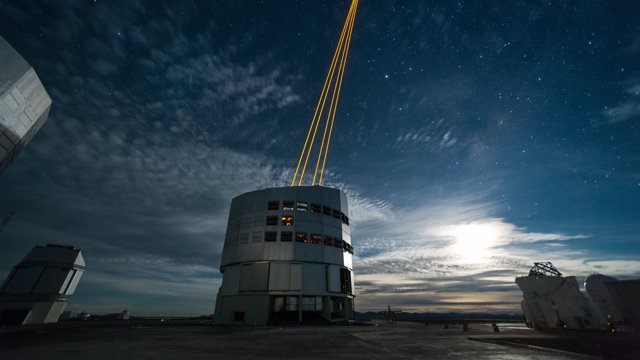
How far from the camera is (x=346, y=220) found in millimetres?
53469

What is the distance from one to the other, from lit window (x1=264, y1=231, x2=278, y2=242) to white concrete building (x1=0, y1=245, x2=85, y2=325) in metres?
33.0

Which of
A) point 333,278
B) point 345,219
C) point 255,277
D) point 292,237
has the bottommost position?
point 255,277

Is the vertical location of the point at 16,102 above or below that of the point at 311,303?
above

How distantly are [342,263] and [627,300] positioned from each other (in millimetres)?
35606

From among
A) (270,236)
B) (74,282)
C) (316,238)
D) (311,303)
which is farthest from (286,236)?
(74,282)

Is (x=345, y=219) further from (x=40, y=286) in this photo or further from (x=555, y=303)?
(x=40, y=286)

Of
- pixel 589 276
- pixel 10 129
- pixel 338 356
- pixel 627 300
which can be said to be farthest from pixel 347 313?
pixel 10 129

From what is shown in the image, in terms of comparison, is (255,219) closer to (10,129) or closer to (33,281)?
(10,129)

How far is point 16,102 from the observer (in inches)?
829

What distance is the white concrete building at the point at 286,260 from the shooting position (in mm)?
41812

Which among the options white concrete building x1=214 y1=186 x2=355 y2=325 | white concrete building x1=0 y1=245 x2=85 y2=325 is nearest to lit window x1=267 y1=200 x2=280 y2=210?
white concrete building x1=214 y1=186 x2=355 y2=325

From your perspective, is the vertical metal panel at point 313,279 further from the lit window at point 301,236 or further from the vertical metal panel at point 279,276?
the lit window at point 301,236

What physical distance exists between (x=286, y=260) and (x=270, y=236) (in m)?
5.06

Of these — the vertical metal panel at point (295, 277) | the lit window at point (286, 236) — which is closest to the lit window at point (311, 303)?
the vertical metal panel at point (295, 277)
